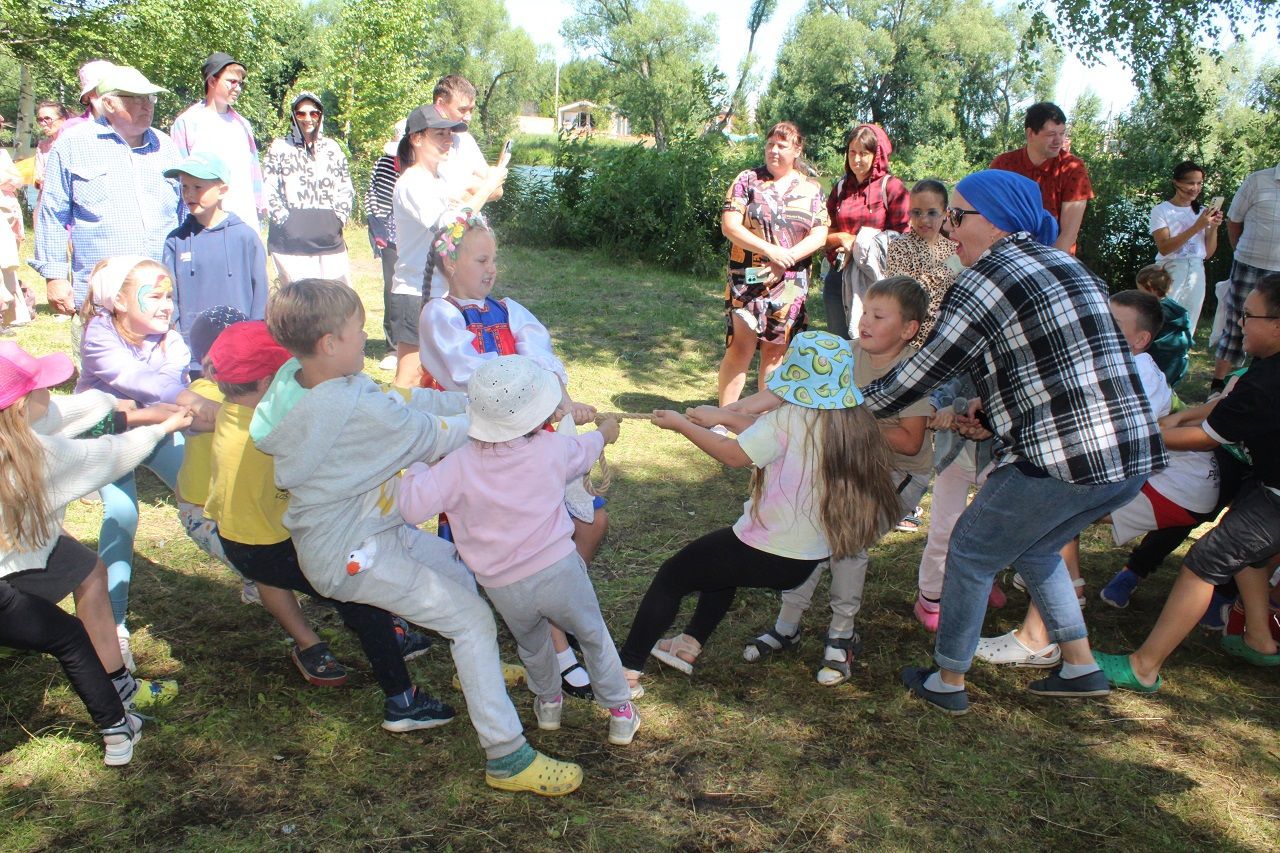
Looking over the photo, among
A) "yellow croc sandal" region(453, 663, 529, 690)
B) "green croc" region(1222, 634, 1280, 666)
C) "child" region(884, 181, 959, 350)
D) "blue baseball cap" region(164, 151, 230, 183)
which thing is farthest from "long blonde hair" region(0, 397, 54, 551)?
"green croc" region(1222, 634, 1280, 666)

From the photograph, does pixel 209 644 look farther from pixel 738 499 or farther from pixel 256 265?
pixel 738 499

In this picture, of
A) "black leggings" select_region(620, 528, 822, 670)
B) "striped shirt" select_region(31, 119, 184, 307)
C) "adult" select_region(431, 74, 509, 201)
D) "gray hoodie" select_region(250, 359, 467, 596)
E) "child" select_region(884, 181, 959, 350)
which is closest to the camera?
"gray hoodie" select_region(250, 359, 467, 596)

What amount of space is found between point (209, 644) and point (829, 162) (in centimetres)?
2548

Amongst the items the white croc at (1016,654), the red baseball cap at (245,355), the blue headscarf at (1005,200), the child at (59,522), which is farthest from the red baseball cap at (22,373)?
the white croc at (1016,654)

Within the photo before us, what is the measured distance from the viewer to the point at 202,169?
4379mm

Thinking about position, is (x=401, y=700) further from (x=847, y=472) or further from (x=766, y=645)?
(x=847, y=472)

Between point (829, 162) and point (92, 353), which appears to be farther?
point (829, 162)

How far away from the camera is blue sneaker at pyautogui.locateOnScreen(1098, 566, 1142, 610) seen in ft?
13.8

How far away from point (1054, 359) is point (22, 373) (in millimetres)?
3082

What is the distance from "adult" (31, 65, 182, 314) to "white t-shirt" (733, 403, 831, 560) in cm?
386

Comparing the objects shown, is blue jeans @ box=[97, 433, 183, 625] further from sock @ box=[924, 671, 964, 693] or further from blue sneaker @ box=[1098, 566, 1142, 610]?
blue sneaker @ box=[1098, 566, 1142, 610]

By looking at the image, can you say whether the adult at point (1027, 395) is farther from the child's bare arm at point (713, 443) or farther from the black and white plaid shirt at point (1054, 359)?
the child's bare arm at point (713, 443)

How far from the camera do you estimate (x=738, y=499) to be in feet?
17.5

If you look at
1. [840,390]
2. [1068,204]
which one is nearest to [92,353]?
[840,390]
